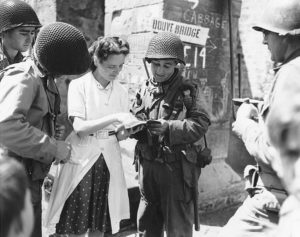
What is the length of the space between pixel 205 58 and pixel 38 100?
2.85 meters

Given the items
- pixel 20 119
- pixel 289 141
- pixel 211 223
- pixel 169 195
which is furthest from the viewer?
pixel 211 223

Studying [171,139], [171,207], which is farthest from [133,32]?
[171,207]

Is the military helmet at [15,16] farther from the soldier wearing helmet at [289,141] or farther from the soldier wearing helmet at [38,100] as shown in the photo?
the soldier wearing helmet at [289,141]

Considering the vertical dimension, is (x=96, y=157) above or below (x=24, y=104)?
below

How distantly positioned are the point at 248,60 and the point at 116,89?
5514 mm

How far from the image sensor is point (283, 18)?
7.05ft

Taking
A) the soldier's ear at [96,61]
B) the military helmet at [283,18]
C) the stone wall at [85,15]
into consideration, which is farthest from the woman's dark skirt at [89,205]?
the stone wall at [85,15]

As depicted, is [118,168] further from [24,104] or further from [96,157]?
[24,104]

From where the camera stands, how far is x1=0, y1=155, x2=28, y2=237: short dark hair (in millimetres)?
974

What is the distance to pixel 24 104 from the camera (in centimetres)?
214

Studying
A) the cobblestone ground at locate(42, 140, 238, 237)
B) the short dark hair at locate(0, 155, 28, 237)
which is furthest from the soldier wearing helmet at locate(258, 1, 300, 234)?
the cobblestone ground at locate(42, 140, 238, 237)

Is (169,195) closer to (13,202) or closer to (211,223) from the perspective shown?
(211,223)

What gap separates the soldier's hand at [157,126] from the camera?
272 centimetres

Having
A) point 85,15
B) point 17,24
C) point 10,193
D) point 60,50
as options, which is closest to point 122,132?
point 60,50
